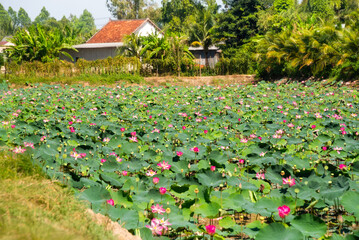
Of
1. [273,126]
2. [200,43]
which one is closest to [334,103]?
[273,126]

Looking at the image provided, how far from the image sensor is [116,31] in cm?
3045

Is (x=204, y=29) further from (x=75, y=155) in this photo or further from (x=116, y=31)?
(x=75, y=155)

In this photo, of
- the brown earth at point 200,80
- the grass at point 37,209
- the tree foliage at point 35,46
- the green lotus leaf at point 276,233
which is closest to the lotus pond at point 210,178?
the green lotus leaf at point 276,233

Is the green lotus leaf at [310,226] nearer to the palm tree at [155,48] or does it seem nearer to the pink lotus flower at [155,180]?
the pink lotus flower at [155,180]

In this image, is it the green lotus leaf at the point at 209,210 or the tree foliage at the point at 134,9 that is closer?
the green lotus leaf at the point at 209,210

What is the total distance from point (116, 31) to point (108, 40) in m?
1.49

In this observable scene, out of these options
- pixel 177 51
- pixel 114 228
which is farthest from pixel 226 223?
pixel 177 51

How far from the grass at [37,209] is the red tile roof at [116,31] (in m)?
27.0

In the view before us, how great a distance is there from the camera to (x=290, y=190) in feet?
9.39

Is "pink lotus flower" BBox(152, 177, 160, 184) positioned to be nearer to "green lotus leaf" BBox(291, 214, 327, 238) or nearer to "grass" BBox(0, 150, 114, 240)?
"grass" BBox(0, 150, 114, 240)

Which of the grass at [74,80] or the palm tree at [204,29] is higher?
the palm tree at [204,29]

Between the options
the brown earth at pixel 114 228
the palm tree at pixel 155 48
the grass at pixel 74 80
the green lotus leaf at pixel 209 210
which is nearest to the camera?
the brown earth at pixel 114 228

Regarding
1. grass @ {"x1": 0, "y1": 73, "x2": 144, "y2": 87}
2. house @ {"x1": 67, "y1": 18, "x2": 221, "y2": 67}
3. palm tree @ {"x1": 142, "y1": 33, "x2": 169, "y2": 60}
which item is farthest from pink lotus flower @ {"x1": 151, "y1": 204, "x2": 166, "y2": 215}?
house @ {"x1": 67, "y1": 18, "x2": 221, "y2": 67}

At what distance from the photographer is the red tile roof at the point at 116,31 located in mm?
29547
